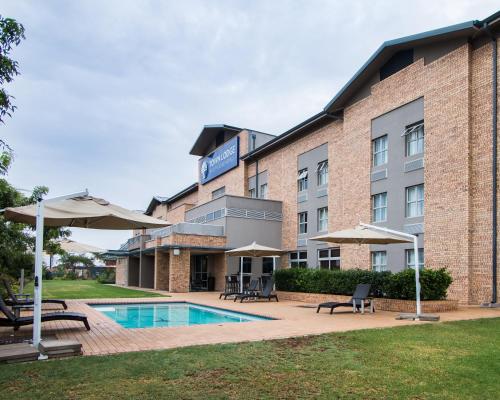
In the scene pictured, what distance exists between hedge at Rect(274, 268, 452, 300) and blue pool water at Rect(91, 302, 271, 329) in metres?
4.15

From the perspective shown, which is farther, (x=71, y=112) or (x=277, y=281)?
(x=277, y=281)

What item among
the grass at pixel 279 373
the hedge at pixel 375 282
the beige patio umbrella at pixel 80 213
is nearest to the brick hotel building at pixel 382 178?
the hedge at pixel 375 282

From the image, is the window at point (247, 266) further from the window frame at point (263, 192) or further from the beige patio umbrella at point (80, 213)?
the beige patio umbrella at point (80, 213)

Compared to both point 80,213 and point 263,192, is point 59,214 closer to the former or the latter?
point 80,213

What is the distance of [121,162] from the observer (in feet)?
77.7

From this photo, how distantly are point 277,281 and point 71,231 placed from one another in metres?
11.2

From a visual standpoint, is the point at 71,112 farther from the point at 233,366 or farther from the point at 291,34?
the point at 233,366

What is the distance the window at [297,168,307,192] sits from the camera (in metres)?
26.6

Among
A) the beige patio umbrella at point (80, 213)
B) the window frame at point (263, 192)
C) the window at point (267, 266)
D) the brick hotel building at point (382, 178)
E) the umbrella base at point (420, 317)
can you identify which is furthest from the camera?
the window frame at point (263, 192)

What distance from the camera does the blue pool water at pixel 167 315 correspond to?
12.9 meters

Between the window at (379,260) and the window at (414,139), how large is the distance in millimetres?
4379

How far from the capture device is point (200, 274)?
97.6 ft

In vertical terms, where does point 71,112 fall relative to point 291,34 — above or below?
below

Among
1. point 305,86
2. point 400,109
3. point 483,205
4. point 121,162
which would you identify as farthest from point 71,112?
point 483,205
